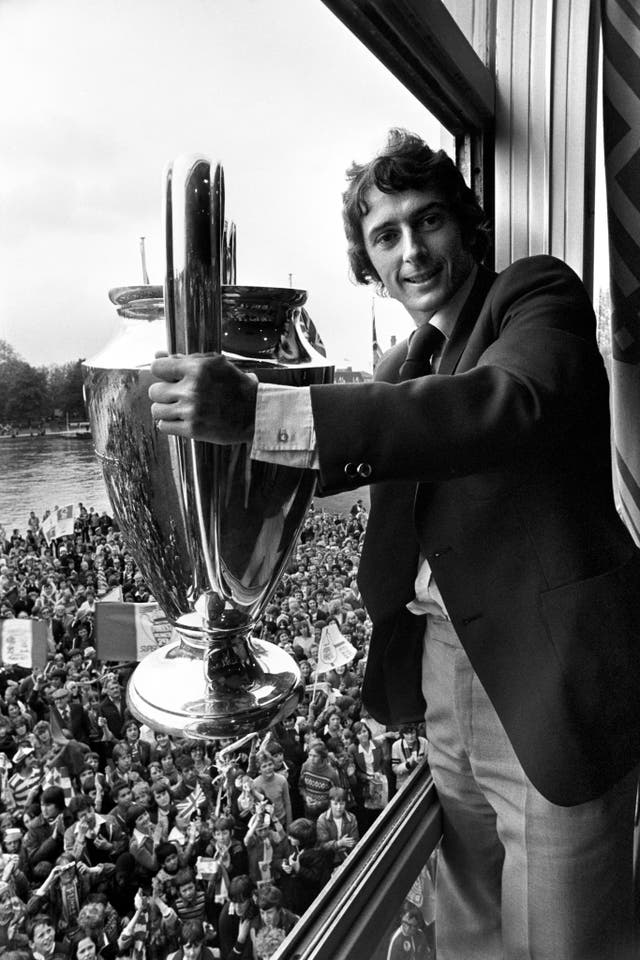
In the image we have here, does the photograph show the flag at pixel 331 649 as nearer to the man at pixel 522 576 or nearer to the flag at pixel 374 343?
the man at pixel 522 576

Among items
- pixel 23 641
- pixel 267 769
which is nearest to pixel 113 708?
pixel 23 641

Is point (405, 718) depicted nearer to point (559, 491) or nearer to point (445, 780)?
point (445, 780)

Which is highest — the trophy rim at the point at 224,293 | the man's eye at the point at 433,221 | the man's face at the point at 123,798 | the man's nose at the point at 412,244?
the man's eye at the point at 433,221

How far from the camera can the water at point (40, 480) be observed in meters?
0.44

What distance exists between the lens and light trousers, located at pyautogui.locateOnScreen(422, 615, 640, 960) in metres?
0.94

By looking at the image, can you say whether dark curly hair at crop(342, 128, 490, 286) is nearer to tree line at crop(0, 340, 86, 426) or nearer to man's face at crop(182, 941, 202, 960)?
tree line at crop(0, 340, 86, 426)

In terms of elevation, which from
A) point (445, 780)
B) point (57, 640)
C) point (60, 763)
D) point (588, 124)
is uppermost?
point (588, 124)

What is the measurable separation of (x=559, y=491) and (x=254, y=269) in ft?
1.71

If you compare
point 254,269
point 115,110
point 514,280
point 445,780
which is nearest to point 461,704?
point 445,780

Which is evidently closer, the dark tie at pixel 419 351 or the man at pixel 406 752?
the dark tie at pixel 419 351

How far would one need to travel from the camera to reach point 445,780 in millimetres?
1229

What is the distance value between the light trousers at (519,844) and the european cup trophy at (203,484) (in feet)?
2.38

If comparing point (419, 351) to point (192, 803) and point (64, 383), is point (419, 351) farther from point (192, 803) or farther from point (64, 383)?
point (192, 803)

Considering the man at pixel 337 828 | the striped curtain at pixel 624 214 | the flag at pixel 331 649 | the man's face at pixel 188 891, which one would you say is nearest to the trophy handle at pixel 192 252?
the man's face at pixel 188 891
